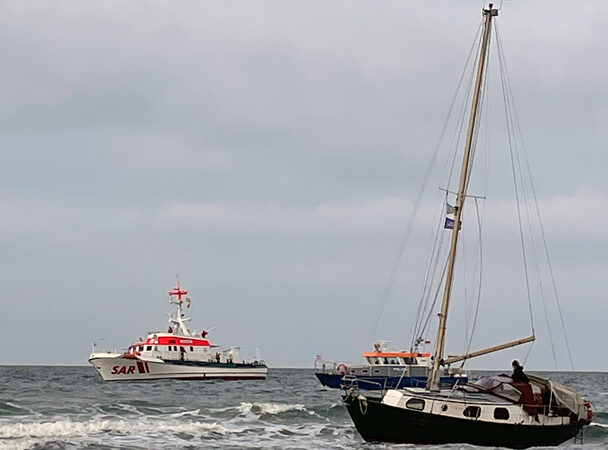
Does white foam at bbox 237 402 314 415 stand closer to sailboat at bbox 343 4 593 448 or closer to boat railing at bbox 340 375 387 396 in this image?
boat railing at bbox 340 375 387 396

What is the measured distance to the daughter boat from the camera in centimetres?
8325

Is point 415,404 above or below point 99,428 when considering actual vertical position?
above

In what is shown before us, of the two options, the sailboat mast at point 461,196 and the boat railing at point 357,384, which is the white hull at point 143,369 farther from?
the sailboat mast at point 461,196

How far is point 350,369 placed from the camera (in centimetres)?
7406

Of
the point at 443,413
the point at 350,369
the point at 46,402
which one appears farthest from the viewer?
the point at 350,369

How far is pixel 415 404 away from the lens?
3294 centimetres

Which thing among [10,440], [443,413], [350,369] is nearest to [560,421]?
[443,413]

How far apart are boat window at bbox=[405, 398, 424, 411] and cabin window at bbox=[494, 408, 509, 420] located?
97.7 inches

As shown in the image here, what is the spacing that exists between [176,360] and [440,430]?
55297 mm

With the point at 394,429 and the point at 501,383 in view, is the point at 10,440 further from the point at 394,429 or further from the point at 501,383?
the point at 501,383

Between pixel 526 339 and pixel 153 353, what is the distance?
52885 mm

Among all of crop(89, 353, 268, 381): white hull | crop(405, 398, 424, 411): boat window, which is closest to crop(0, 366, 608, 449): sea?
crop(405, 398, 424, 411): boat window

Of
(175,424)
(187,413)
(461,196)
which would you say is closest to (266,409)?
(187,413)

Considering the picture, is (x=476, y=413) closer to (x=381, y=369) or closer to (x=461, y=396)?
(x=461, y=396)
